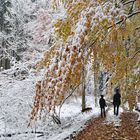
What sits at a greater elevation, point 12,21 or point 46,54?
point 12,21

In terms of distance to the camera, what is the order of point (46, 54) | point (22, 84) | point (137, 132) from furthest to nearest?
point (22, 84) → point (137, 132) → point (46, 54)

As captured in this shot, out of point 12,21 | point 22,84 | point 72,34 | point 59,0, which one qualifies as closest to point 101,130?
point 22,84

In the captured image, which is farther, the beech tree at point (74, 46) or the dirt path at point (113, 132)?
the dirt path at point (113, 132)

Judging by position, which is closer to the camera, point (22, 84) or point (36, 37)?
point (22, 84)

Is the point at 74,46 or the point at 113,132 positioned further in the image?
the point at 113,132

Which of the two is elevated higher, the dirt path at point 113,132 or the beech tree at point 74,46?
the beech tree at point 74,46

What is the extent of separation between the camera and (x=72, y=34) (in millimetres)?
4711

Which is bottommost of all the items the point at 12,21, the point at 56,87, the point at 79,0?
the point at 56,87

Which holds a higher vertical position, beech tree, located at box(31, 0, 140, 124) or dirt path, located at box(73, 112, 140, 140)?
beech tree, located at box(31, 0, 140, 124)

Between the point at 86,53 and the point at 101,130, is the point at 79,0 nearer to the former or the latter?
the point at 86,53

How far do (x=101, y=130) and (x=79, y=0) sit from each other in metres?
11.8

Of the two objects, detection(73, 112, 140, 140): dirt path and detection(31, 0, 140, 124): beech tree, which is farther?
detection(73, 112, 140, 140): dirt path

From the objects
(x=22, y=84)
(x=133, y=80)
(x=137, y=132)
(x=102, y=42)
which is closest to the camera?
(x=102, y=42)

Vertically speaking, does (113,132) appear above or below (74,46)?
below
